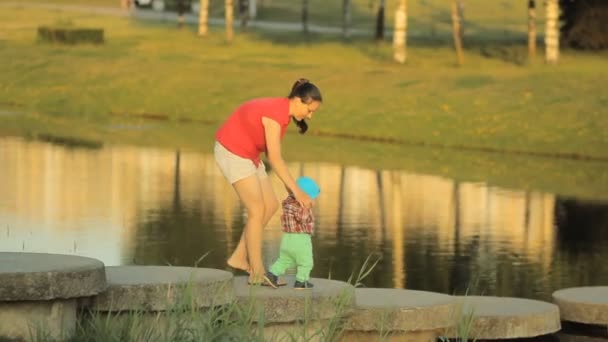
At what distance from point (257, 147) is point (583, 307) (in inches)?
119

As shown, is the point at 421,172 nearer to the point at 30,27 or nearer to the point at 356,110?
the point at 356,110

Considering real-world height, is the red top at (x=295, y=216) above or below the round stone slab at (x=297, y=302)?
above

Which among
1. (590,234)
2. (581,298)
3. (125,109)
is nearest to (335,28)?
(125,109)

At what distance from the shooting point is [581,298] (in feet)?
47.4

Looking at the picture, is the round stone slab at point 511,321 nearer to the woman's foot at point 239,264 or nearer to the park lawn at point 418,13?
the woman's foot at point 239,264

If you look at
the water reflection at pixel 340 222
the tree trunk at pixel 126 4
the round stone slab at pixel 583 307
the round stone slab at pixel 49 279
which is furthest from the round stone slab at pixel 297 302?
the tree trunk at pixel 126 4

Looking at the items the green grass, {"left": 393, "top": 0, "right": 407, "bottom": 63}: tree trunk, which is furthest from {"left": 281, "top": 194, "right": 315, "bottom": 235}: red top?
{"left": 393, "top": 0, "right": 407, "bottom": 63}: tree trunk

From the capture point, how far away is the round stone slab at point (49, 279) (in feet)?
36.2

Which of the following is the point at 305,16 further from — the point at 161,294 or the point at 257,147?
the point at 161,294

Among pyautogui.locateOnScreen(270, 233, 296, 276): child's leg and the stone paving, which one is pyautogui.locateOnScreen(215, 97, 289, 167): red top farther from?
the stone paving

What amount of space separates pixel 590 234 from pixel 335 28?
58.2m

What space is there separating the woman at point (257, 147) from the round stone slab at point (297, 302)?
37 cm

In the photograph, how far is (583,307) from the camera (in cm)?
1424

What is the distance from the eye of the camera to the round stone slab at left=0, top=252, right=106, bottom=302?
11.0 m
